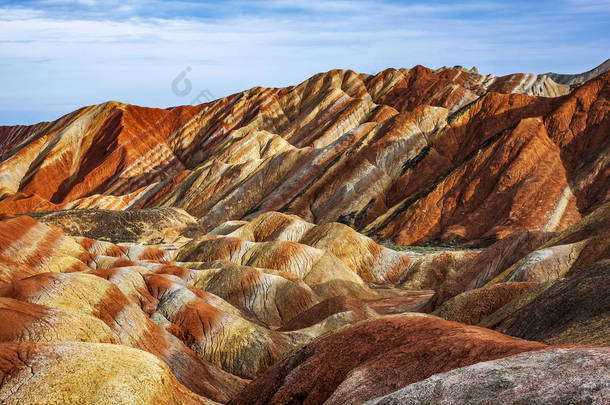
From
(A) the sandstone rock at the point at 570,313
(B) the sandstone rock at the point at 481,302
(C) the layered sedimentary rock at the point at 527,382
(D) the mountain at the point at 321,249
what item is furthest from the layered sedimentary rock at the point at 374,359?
(B) the sandstone rock at the point at 481,302

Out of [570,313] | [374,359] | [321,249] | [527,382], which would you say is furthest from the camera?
[321,249]

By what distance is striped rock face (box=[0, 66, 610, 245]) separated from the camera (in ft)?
241

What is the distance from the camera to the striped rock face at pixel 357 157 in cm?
7350

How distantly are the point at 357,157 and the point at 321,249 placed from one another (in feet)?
125

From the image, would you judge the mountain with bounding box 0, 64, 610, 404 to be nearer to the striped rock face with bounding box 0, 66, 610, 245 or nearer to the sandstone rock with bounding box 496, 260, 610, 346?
the sandstone rock with bounding box 496, 260, 610, 346

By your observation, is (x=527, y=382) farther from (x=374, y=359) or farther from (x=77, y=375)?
(x=77, y=375)

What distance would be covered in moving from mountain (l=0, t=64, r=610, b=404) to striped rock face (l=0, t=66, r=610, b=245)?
337 mm

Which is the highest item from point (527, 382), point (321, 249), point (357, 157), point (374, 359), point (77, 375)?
point (527, 382)

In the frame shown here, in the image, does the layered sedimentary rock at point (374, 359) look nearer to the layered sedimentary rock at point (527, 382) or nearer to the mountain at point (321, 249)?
the mountain at point (321, 249)

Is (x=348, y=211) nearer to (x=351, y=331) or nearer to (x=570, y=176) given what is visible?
(x=570, y=176)

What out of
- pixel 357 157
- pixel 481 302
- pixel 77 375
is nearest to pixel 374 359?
pixel 77 375

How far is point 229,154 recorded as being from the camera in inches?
4500

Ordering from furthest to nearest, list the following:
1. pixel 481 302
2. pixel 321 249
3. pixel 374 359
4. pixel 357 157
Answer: pixel 357 157 < pixel 321 249 < pixel 481 302 < pixel 374 359

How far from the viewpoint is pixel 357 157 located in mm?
→ 88688
